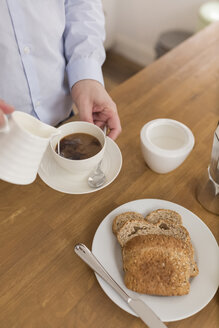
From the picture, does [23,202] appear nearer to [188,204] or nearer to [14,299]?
[14,299]

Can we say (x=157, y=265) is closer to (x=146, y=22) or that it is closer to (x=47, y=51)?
(x=47, y=51)

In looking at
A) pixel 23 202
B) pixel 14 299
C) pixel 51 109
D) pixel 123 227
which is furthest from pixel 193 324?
pixel 51 109

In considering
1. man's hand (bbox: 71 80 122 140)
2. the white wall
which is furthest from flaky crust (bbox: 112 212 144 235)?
the white wall

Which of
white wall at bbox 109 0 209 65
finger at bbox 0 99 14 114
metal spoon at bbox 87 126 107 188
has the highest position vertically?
finger at bbox 0 99 14 114

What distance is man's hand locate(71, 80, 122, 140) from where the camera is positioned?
Answer: 932 millimetres

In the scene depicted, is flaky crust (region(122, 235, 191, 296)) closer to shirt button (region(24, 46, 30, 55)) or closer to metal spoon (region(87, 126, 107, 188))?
metal spoon (region(87, 126, 107, 188))

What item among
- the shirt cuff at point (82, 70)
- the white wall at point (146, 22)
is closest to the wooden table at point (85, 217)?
the shirt cuff at point (82, 70)

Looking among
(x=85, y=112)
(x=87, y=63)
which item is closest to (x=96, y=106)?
(x=85, y=112)

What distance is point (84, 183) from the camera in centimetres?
82

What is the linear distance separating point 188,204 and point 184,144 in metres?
0.17

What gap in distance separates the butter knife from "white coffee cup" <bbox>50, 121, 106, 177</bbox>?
0.65 ft

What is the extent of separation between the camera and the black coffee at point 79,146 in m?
0.82

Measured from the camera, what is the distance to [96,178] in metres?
0.82

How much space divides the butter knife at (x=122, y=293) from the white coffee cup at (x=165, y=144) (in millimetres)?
320
